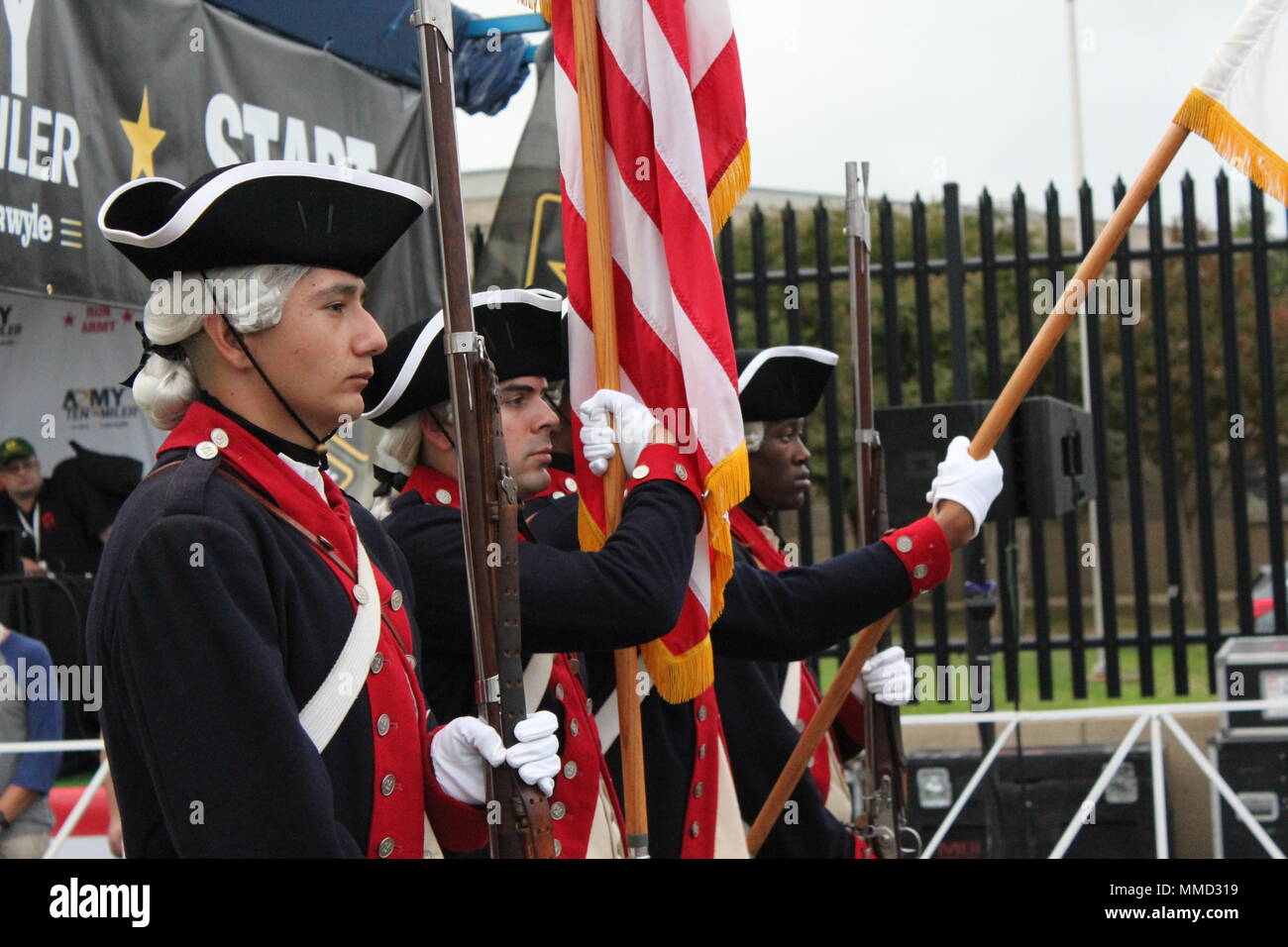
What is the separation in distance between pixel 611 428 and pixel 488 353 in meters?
0.31

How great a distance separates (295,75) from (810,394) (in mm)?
2328

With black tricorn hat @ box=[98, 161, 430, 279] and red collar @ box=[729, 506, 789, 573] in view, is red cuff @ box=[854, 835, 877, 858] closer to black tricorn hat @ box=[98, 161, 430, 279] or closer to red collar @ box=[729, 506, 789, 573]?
red collar @ box=[729, 506, 789, 573]

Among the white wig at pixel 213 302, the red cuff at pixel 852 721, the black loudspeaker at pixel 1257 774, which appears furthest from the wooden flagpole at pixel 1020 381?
the black loudspeaker at pixel 1257 774

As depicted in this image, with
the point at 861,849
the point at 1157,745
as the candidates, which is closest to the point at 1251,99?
the point at 861,849

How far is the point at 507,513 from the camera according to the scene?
2596mm

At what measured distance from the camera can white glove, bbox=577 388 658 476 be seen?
3.18 metres

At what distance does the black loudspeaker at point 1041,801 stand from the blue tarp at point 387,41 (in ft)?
12.7

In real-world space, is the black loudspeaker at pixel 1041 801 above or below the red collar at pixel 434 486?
below

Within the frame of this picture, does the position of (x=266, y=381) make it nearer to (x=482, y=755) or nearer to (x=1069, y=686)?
(x=482, y=755)

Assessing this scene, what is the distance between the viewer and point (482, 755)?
2.49 m

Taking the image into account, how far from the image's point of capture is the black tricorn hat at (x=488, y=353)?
3.25 meters

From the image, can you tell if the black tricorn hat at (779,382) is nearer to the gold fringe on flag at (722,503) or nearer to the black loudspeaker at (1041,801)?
the gold fringe on flag at (722,503)
